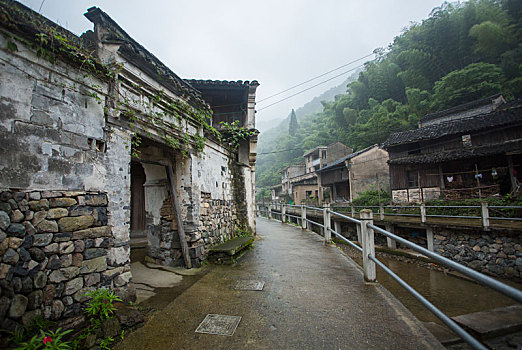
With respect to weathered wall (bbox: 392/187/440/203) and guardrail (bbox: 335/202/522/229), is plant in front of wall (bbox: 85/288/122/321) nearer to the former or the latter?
guardrail (bbox: 335/202/522/229)

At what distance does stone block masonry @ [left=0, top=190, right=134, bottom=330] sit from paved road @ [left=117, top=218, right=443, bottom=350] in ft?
2.82

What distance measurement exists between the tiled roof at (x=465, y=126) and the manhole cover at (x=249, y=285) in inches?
678

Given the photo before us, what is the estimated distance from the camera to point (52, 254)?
2.33 m

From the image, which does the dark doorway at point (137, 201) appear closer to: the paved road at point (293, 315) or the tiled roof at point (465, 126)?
the paved road at point (293, 315)

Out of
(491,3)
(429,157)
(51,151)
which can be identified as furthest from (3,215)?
(491,3)

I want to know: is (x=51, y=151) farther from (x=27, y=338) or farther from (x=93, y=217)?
(x=27, y=338)

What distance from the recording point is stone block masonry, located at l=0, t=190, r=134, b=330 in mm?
2021

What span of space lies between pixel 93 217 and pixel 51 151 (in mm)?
883

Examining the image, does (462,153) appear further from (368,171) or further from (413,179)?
(368,171)

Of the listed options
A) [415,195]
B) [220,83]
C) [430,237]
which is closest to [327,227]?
[220,83]

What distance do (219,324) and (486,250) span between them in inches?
448

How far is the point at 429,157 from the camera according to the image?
14.6 metres

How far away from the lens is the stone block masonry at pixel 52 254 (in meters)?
2.02

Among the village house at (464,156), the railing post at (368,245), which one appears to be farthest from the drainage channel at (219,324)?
the village house at (464,156)
